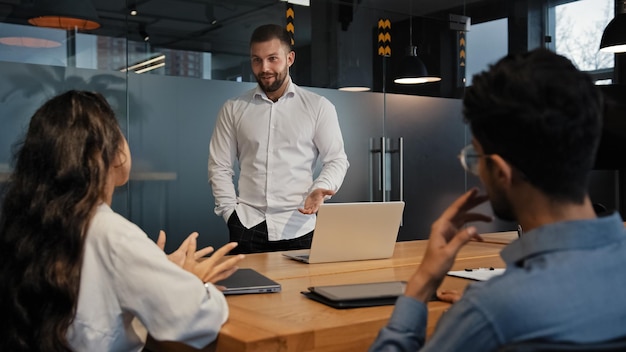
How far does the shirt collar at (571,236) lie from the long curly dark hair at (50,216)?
86 centimetres

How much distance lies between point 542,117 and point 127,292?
2.86ft

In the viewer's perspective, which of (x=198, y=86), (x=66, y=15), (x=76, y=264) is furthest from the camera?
(x=198, y=86)

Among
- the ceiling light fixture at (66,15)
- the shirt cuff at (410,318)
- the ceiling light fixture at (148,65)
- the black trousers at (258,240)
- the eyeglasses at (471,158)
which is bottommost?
the black trousers at (258,240)

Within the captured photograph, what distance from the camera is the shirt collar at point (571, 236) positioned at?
1080mm

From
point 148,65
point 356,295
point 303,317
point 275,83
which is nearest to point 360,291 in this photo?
point 356,295

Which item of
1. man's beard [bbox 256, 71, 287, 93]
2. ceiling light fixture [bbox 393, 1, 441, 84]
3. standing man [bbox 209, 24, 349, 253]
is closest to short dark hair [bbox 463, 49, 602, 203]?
standing man [bbox 209, 24, 349, 253]

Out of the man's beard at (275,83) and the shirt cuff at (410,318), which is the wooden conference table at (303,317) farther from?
the man's beard at (275,83)

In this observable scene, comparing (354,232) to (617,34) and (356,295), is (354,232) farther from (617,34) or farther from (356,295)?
(617,34)

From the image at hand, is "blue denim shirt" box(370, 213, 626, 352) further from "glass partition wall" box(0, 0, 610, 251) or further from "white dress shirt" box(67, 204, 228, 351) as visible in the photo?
"glass partition wall" box(0, 0, 610, 251)

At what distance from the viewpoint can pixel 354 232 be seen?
2.51 meters

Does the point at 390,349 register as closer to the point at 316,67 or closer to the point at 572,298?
the point at 572,298

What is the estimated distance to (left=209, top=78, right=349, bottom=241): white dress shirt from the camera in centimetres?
355

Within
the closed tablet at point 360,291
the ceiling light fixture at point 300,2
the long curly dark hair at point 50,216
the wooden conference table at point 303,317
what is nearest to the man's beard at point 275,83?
the wooden conference table at point 303,317

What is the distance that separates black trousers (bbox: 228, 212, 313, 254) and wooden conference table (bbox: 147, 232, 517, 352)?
3.31ft
